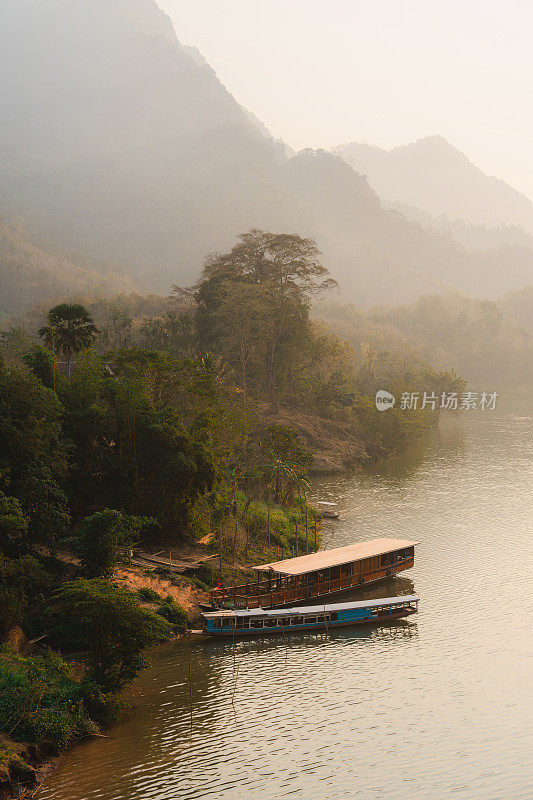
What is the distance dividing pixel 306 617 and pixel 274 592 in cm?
220

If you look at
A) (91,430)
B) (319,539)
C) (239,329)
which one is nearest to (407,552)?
(319,539)

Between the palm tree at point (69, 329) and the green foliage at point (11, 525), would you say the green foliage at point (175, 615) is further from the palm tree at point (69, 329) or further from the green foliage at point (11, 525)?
the palm tree at point (69, 329)

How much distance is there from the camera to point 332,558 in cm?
3738

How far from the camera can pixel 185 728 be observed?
24453 mm

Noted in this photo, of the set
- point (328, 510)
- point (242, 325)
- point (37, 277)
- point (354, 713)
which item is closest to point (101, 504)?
point (354, 713)

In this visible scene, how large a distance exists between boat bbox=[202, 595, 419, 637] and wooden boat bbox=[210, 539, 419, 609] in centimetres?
110

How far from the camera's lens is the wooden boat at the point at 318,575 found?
33375mm

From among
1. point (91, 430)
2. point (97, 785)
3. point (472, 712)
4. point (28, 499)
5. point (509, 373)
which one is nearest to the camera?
point (97, 785)

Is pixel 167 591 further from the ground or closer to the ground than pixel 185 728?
further from the ground

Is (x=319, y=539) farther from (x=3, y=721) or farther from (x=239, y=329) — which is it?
(x=239, y=329)

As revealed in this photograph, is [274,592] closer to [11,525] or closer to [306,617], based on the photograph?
[306,617]

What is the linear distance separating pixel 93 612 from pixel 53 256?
489ft

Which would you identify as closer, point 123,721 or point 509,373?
point 123,721

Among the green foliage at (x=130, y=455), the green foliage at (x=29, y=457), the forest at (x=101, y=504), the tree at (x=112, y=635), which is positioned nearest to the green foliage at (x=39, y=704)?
the forest at (x=101, y=504)
